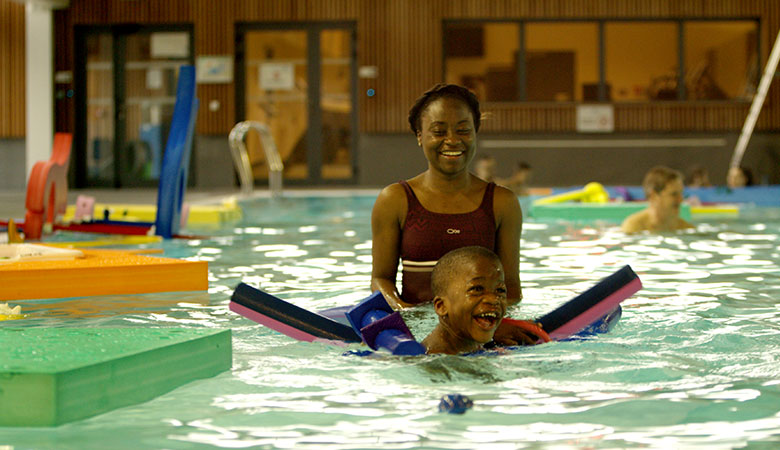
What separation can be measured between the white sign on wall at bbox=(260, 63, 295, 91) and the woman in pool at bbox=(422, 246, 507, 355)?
1612cm

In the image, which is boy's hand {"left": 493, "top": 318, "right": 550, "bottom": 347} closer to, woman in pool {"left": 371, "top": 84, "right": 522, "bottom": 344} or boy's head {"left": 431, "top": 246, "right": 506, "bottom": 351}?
boy's head {"left": 431, "top": 246, "right": 506, "bottom": 351}

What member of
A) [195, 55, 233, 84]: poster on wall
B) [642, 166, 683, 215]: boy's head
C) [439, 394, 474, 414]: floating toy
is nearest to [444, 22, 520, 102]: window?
[195, 55, 233, 84]: poster on wall

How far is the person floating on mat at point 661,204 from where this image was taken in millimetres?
8594

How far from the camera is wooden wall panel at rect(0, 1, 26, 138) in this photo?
64.4 ft

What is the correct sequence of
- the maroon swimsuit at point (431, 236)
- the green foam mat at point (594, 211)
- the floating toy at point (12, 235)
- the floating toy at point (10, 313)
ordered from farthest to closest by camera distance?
the green foam mat at point (594, 211)
the floating toy at point (12, 235)
the floating toy at point (10, 313)
the maroon swimsuit at point (431, 236)

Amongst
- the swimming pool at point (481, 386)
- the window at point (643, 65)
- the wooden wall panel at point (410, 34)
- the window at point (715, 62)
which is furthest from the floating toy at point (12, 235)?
the window at point (715, 62)

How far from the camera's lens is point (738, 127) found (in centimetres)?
1897

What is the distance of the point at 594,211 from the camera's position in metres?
11.4

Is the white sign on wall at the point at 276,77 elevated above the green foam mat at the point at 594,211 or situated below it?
above

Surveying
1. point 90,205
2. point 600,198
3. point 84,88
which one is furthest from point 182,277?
point 84,88

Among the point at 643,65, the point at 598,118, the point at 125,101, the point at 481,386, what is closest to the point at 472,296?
the point at 481,386

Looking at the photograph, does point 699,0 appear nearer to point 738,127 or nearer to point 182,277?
point 738,127

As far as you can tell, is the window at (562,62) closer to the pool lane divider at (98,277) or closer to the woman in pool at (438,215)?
the pool lane divider at (98,277)

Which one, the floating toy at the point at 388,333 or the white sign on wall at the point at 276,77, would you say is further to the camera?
the white sign on wall at the point at 276,77
